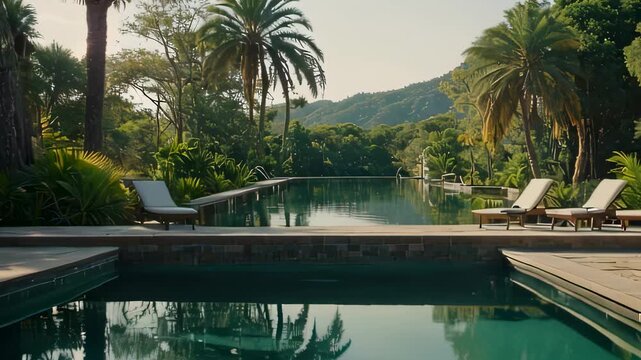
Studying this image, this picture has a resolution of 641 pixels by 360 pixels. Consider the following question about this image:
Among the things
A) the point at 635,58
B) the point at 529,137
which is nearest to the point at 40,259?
the point at 635,58

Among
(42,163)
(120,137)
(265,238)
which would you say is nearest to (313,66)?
(120,137)

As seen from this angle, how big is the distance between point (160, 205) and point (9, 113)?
430cm

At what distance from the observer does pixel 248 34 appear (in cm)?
3030

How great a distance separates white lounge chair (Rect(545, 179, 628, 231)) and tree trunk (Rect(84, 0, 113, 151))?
10.4 metres

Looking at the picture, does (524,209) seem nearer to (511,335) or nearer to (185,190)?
(511,335)

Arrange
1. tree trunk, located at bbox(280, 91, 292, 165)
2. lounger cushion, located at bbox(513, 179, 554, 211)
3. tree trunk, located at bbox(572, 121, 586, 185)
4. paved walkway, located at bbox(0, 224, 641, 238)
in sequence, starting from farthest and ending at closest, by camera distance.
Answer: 1. tree trunk, located at bbox(280, 91, 292, 165)
2. tree trunk, located at bbox(572, 121, 586, 185)
3. lounger cushion, located at bbox(513, 179, 554, 211)
4. paved walkway, located at bbox(0, 224, 641, 238)

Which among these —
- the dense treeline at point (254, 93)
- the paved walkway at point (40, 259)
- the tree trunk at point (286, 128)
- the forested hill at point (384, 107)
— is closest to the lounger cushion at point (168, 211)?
the paved walkway at point (40, 259)

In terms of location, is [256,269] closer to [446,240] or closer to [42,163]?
[446,240]

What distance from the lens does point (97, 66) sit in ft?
49.7

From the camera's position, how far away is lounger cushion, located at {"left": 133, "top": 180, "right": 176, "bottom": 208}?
35.4ft

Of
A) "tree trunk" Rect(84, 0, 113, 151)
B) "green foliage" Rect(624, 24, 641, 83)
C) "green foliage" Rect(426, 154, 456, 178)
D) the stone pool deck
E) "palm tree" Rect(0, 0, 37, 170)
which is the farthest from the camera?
"green foliage" Rect(426, 154, 456, 178)

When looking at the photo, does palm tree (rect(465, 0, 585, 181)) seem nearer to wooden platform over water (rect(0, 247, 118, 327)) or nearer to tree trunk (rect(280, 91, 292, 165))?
tree trunk (rect(280, 91, 292, 165))

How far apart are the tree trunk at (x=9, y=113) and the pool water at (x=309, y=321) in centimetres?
534

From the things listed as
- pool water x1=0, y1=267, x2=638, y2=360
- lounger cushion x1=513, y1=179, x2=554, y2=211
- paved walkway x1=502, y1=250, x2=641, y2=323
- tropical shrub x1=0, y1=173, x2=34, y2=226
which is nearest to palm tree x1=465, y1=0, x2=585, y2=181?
lounger cushion x1=513, y1=179, x2=554, y2=211
